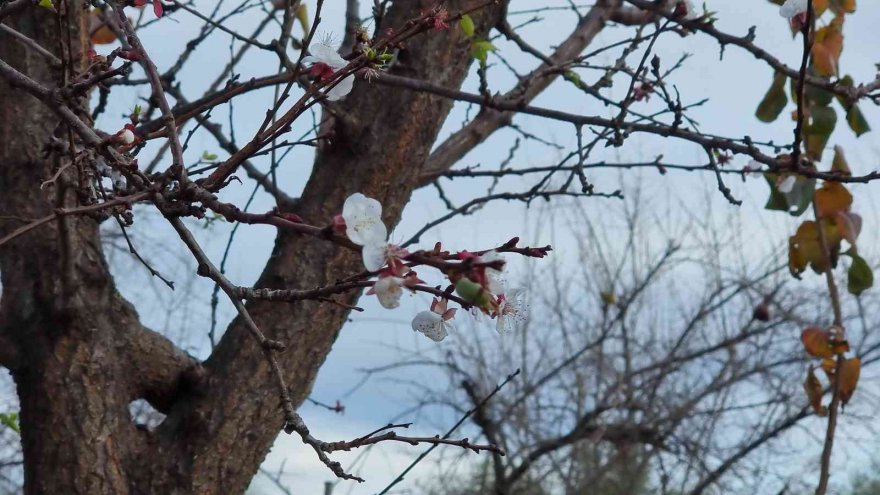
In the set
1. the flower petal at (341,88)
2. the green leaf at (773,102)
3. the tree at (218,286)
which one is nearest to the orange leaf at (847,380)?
the tree at (218,286)

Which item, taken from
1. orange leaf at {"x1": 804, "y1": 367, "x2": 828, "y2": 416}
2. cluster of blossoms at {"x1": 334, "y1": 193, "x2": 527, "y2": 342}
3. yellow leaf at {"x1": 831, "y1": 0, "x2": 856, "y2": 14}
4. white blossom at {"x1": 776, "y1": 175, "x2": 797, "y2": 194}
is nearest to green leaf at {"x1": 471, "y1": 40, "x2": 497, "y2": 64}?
white blossom at {"x1": 776, "y1": 175, "x2": 797, "y2": 194}

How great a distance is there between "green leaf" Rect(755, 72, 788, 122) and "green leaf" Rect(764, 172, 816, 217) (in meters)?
0.17

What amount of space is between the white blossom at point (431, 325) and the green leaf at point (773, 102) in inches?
60.8

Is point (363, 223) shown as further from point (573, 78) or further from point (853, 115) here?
point (853, 115)

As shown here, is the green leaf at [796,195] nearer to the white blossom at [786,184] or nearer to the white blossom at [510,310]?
the white blossom at [786,184]

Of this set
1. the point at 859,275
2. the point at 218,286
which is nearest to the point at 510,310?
the point at 218,286

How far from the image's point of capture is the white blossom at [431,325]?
3.00 feet

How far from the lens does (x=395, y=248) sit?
0.74 m

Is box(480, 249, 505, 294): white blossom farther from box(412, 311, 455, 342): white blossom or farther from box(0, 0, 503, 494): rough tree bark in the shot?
box(0, 0, 503, 494): rough tree bark

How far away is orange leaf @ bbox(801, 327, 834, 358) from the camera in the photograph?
2.20 m

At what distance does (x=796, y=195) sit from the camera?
84.2 inches

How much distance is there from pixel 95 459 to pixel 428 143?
2.96 ft

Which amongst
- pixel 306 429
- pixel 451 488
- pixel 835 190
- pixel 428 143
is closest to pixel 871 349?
pixel 451 488

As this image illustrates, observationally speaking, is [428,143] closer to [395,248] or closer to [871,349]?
[395,248]
